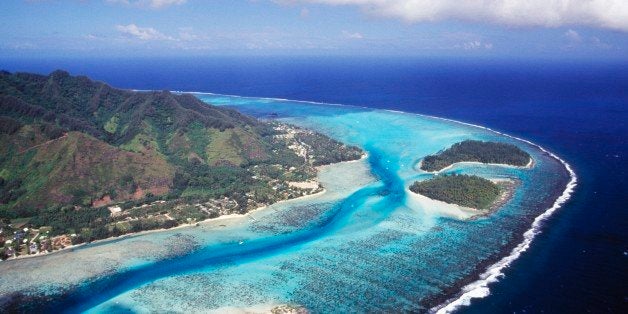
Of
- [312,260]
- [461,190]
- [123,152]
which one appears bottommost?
[312,260]

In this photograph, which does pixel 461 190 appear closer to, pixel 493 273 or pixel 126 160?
pixel 493 273

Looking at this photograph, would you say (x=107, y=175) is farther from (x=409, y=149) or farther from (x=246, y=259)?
(x=409, y=149)

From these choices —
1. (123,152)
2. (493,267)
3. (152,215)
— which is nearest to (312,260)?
(493,267)

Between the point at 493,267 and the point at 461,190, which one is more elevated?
the point at 461,190

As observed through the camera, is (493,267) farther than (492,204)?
No

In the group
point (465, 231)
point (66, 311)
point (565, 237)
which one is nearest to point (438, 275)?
point (465, 231)

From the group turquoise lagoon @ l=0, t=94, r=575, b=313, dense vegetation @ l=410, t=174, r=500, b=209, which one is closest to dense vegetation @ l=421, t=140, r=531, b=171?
turquoise lagoon @ l=0, t=94, r=575, b=313
